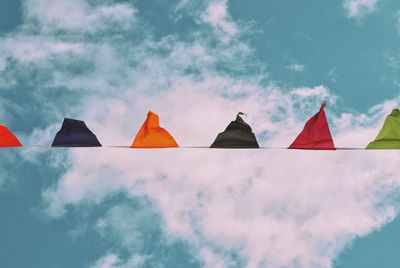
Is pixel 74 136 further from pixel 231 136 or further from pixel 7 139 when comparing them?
pixel 231 136

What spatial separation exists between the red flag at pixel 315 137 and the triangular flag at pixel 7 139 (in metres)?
5.64

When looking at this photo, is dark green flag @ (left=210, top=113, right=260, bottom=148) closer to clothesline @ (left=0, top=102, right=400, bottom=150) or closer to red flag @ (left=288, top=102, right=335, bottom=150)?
clothesline @ (left=0, top=102, right=400, bottom=150)

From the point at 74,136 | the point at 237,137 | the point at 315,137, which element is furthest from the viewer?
the point at 74,136

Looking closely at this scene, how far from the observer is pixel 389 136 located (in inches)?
440

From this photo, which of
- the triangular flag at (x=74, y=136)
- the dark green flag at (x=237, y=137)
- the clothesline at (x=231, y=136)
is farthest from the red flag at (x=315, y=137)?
the triangular flag at (x=74, y=136)

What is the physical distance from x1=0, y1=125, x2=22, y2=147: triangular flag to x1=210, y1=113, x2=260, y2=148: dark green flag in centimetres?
406

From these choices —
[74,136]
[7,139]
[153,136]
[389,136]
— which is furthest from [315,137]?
[7,139]

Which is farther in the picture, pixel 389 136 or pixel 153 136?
pixel 153 136

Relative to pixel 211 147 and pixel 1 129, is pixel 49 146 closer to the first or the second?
pixel 1 129

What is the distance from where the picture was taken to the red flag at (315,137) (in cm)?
1107

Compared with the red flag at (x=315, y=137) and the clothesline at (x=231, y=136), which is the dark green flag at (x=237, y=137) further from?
the red flag at (x=315, y=137)

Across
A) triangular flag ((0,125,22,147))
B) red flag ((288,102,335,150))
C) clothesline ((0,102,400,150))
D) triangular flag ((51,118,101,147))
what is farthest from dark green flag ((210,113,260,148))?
triangular flag ((0,125,22,147))

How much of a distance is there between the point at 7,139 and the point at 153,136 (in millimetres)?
3015

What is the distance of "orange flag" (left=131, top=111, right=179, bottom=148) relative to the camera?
37.2 ft
